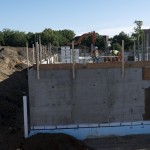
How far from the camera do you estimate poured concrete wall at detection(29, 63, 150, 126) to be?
11.0 meters

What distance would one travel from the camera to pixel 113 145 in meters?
10.5

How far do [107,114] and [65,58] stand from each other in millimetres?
9371

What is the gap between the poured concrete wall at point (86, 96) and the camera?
11.0 meters

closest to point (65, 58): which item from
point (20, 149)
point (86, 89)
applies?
point (86, 89)

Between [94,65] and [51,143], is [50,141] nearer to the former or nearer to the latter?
[51,143]

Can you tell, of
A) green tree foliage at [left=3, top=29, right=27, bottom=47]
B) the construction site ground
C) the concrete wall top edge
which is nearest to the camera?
the construction site ground

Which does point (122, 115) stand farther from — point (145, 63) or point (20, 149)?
point (20, 149)

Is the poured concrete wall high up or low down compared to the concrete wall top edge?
down

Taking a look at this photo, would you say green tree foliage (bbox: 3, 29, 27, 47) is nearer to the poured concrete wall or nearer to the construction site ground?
the construction site ground

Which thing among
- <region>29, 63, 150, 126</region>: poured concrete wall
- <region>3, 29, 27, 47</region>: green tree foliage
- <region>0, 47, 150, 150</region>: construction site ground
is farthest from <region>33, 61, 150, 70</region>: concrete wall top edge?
<region>3, 29, 27, 47</region>: green tree foliage

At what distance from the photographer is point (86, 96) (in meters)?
11.2

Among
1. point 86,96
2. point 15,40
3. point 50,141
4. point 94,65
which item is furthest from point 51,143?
point 15,40

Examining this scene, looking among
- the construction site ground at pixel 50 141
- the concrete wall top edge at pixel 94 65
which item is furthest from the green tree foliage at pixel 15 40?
the concrete wall top edge at pixel 94 65

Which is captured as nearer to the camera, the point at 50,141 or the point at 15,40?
the point at 50,141
